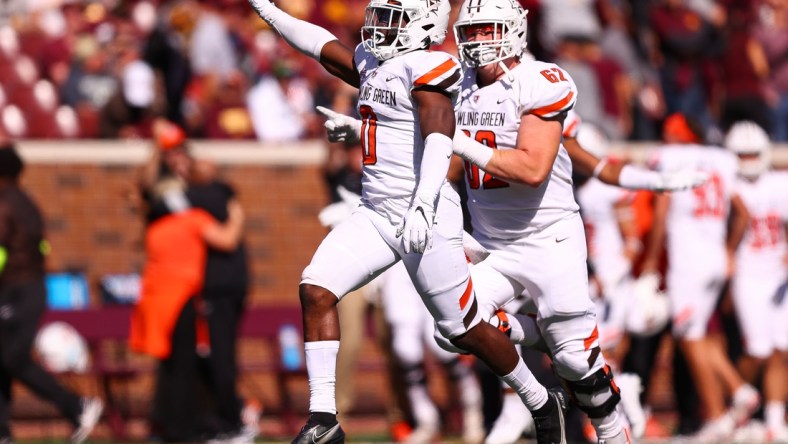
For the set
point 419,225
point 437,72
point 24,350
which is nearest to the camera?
point 419,225

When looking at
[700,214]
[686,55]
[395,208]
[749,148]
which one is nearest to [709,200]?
[700,214]

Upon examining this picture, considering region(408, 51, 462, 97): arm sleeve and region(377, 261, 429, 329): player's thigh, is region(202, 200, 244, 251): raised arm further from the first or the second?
region(408, 51, 462, 97): arm sleeve

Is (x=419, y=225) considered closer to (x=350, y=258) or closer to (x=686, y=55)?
(x=350, y=258)

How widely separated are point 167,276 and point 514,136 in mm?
4070

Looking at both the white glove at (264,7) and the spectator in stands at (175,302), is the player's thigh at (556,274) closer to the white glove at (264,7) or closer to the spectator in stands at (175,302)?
the white glove at (264,7)

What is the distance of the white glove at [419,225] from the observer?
256 inches

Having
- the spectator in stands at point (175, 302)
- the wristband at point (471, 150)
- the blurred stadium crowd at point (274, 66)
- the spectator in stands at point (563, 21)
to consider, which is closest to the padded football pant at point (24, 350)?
the spectator in stands at point (175, 302)

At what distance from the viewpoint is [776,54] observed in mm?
14953

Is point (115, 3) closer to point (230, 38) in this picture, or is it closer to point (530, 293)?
point (230, 38)

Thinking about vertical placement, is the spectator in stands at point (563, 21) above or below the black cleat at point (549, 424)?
below

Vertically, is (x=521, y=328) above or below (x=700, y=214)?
above

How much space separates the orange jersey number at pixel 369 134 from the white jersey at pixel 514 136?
0.56 metres

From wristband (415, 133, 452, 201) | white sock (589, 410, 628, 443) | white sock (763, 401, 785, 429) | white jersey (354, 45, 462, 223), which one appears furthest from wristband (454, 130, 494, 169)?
white sock (763, 401, 785, 429)

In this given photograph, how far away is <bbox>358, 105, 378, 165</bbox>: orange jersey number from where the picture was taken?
7004mm
